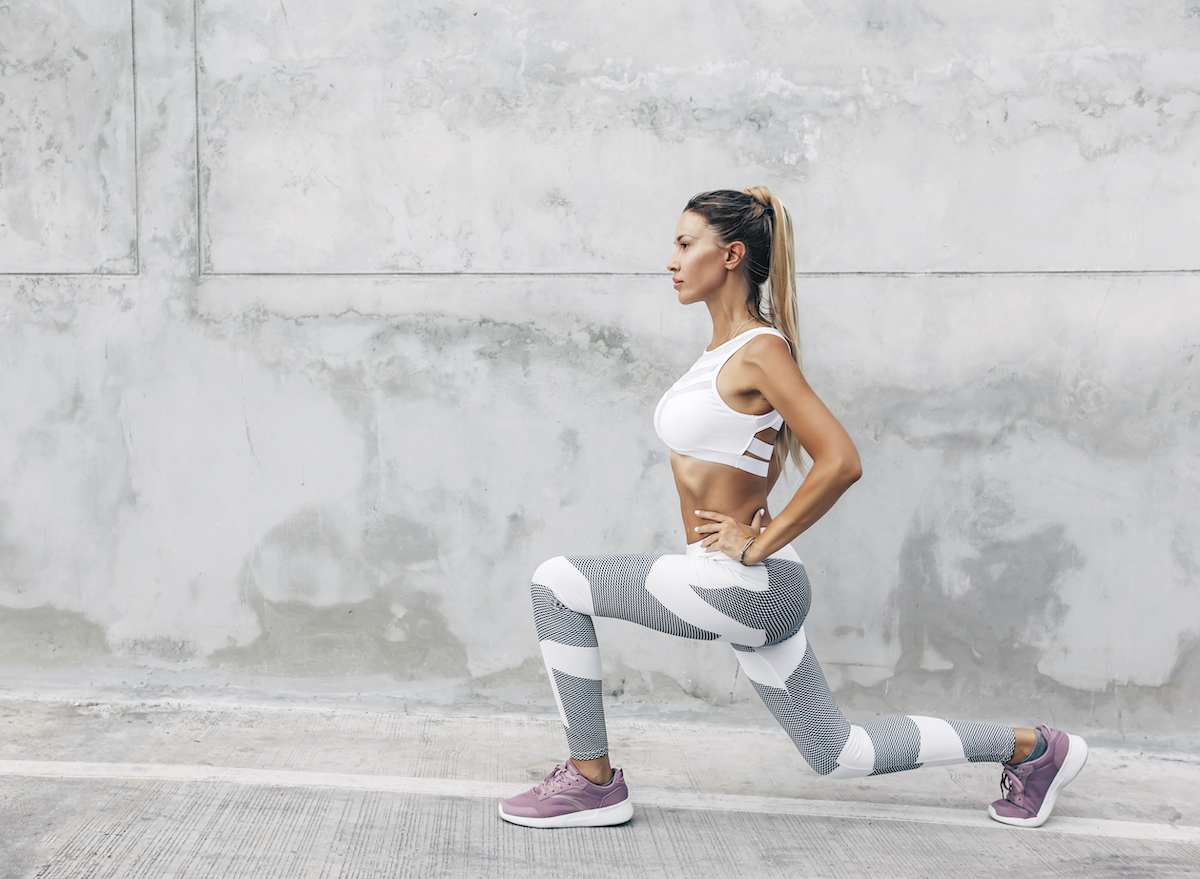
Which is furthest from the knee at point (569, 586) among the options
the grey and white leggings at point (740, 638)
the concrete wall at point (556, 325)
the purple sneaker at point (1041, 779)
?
→ the purple sneaker at point (1041, 779)

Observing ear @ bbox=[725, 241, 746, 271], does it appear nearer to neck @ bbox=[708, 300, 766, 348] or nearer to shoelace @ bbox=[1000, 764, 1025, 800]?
neck @ bbox=[708, 300, 766, 348]

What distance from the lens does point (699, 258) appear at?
2.58m

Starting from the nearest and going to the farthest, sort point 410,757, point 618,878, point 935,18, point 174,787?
point 618,878
point 174,787
point 410,757
point 935,18

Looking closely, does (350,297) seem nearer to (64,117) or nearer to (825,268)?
(64,117)

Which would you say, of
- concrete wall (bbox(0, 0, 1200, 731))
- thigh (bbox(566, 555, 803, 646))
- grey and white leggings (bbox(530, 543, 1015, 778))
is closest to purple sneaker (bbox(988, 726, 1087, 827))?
grey and white leggings (bbox(530, 543, 1015, 778))

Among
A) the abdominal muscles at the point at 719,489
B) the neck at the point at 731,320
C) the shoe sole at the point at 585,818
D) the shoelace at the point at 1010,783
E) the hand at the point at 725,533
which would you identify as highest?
the neck at the point at 731,320

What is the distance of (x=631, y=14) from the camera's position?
12.0 ft

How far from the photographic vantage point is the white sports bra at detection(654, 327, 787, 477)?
248 centimetres

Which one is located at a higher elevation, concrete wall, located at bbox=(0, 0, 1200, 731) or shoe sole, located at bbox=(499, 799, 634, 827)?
concrete wall, located at bbox=(0, 0, 1200, 731)

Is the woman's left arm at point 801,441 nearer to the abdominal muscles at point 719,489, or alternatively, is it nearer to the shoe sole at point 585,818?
the abdominal muscles at point 719,489

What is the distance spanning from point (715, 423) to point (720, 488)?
0.61ft

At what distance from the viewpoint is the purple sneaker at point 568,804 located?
275 centimetres

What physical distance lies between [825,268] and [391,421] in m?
1.84

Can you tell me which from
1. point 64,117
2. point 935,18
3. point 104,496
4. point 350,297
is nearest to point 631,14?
point 935,18
